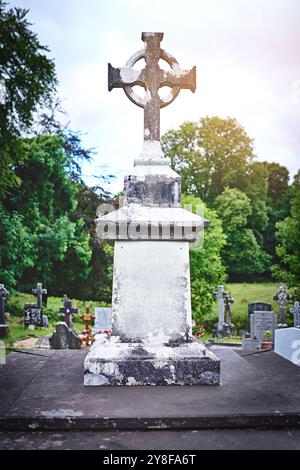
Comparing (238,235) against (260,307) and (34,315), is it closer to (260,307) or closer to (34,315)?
(260,307)

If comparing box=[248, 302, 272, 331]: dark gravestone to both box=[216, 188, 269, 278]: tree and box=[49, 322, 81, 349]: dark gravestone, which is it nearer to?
box=[49, 322, 81, 349]: dark gravestone

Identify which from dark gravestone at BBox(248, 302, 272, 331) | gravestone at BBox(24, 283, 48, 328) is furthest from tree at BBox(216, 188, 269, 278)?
gravestone at BBox(24, 283, 48, 328)

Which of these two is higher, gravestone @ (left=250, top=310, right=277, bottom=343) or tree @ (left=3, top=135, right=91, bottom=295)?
tree @ (left=3, top=135, right=91, bottom=295)

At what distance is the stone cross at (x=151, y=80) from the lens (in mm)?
4996

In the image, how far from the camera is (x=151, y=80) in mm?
5004

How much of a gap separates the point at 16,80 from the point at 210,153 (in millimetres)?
17226

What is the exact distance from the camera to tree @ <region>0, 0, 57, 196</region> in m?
15.1

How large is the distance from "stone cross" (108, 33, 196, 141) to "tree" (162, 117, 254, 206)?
953 inches

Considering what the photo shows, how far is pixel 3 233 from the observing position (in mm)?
18156

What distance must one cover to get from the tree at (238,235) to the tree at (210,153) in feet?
5.06

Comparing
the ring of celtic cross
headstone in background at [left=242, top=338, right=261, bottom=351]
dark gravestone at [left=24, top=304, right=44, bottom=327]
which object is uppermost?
the ring of celtic cross

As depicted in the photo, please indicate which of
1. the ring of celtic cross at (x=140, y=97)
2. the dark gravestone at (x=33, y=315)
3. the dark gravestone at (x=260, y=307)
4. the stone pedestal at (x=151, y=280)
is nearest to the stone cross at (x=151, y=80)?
the ring of celtic cross at (x=140, y=97)

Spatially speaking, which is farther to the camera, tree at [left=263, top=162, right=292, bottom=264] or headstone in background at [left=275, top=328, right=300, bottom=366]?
tree at [left=263, top=162, right=292, bottom=264]

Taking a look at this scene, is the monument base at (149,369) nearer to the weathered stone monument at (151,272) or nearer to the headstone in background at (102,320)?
the weathered stone monument at (151,272)
